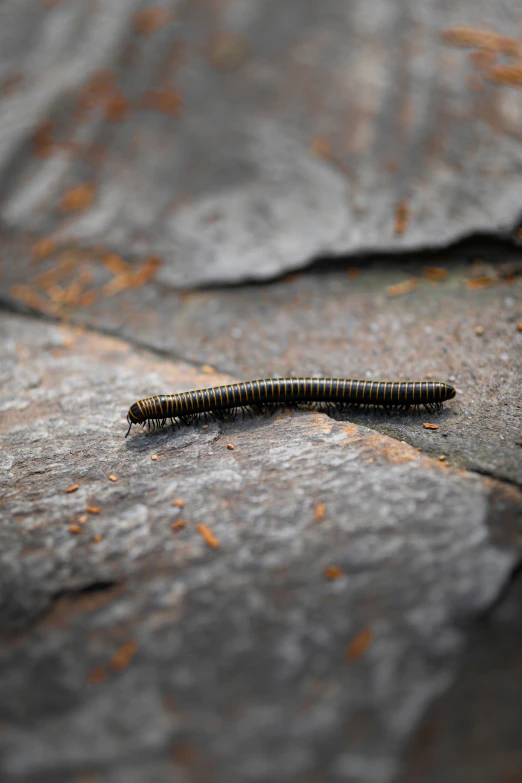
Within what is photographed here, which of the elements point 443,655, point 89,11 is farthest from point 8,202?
point 443,655

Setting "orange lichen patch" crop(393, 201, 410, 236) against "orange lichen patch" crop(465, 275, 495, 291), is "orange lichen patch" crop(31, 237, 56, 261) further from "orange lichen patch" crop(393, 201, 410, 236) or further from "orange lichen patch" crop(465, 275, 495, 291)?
"orange lichen patch" crop(465, 275, 495, 291)

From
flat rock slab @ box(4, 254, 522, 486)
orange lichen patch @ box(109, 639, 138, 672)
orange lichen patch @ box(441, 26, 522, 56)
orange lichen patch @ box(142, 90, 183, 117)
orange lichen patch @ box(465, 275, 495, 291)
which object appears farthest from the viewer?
orange lichen patch @ box(142, 90, 183, 117)

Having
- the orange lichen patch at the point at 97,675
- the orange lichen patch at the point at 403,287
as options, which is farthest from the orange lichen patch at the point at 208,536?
the orange lichen patch at the point at 403,287

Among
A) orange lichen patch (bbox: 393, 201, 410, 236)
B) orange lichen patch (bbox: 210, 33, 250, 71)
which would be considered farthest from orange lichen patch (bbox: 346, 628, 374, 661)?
orange lichen patch (bbox: 210, 33, 250, 71)

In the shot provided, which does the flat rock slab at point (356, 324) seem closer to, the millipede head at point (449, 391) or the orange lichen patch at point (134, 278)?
the orange lichen patch at point (134, 278)

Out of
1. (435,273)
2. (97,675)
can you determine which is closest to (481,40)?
(435,273)

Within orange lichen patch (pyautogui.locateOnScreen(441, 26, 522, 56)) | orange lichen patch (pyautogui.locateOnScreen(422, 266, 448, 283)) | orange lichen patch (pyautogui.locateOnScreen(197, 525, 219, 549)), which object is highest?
orange lichen patch (pyautogui.locateOnScreen(441, 26, 522, 56))

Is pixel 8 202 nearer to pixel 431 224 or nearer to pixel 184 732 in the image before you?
pixel 431 224
